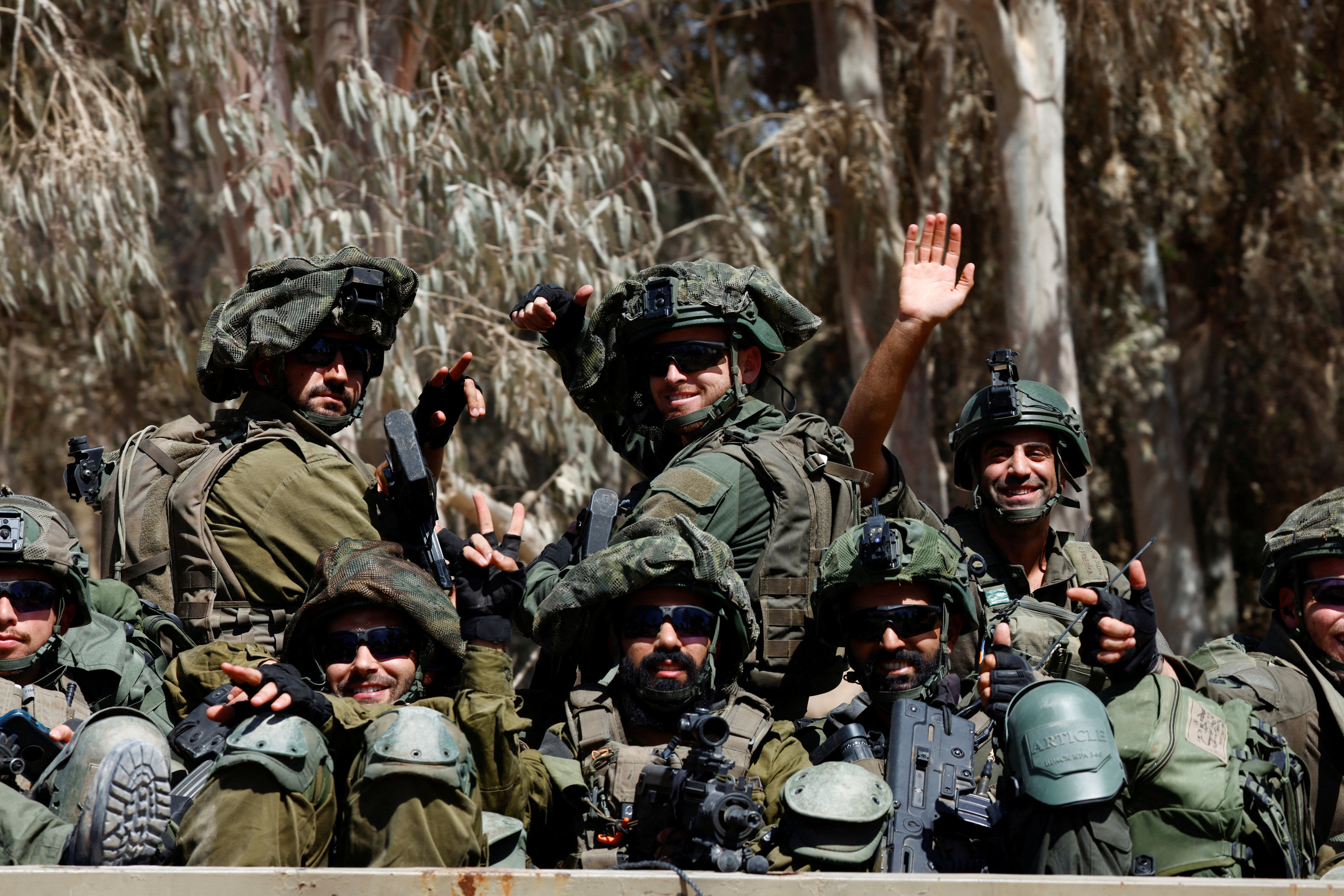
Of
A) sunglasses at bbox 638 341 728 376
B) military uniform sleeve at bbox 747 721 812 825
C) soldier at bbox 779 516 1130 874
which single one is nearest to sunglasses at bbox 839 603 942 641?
soldier at bbox 779 516 1130 874

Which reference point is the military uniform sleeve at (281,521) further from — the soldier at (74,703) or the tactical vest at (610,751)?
the tactical vest at (610,751)

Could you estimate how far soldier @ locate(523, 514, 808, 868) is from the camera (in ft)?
15.2

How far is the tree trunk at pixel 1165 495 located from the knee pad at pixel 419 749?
13.7 meters

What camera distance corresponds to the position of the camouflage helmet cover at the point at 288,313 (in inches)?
215

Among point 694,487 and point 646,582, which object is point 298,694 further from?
point 694,487

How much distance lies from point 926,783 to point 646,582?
96cm

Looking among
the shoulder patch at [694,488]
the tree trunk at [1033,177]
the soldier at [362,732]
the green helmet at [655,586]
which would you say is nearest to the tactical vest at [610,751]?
the green helmet at [655,586]

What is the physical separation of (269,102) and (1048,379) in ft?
19.8

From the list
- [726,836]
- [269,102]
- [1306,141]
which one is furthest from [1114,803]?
[1306,141]

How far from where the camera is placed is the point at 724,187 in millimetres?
14641

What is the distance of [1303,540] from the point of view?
204 inches

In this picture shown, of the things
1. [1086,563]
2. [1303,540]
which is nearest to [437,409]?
[1086,563]

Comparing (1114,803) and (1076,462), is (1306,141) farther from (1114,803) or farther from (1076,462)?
(1114,803)

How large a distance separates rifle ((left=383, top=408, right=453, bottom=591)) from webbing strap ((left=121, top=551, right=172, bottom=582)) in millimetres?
796
